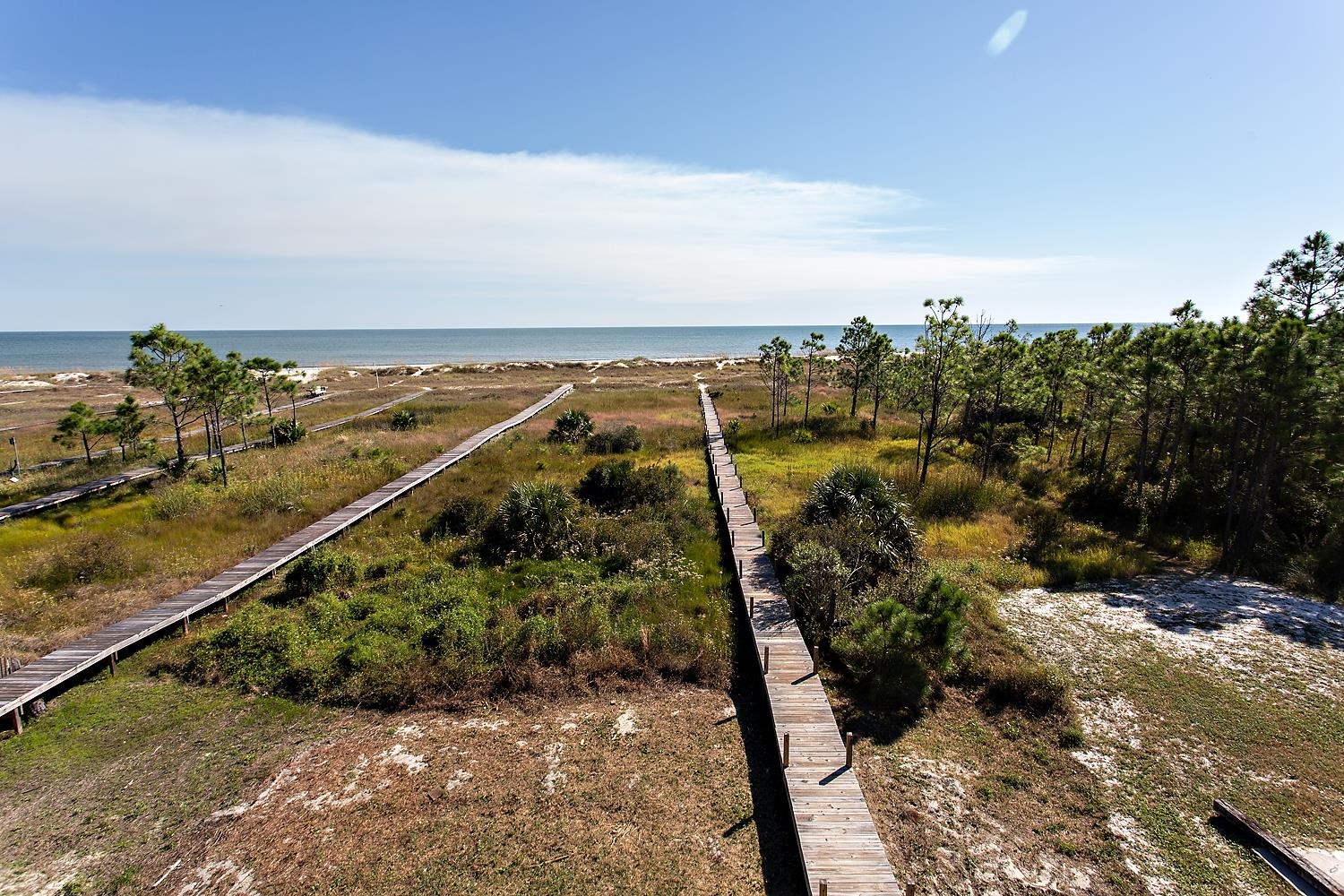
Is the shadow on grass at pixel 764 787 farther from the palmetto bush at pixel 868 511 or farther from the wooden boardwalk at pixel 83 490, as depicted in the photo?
the wooden boardwalk at pixel 83 490

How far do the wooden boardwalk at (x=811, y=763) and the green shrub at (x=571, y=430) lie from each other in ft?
62.8

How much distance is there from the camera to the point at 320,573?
1591cm

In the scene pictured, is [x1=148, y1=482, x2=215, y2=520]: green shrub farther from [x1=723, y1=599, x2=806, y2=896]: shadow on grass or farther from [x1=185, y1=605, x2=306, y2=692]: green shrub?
[x1=723, y1=599, x2=806, y2=896]: shadow on grass

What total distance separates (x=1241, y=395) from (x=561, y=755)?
73.6 ft

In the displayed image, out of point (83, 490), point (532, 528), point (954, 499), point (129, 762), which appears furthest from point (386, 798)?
point (83, 490)

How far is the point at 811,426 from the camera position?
38.6 m

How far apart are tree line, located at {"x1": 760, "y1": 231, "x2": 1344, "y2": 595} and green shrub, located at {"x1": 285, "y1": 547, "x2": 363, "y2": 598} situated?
20971 mm

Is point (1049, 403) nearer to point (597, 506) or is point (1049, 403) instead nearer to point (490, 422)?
point (597, 506)

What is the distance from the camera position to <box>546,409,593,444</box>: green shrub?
112ft

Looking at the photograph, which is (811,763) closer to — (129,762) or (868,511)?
(868,511)

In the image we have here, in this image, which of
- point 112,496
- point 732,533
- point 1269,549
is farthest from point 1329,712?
point 112,496

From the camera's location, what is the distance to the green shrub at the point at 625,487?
22297mm

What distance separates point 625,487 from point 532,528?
17.0 feet

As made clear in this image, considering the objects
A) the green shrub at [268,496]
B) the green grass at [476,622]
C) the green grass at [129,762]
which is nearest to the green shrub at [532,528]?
the green grass at [476,622]
